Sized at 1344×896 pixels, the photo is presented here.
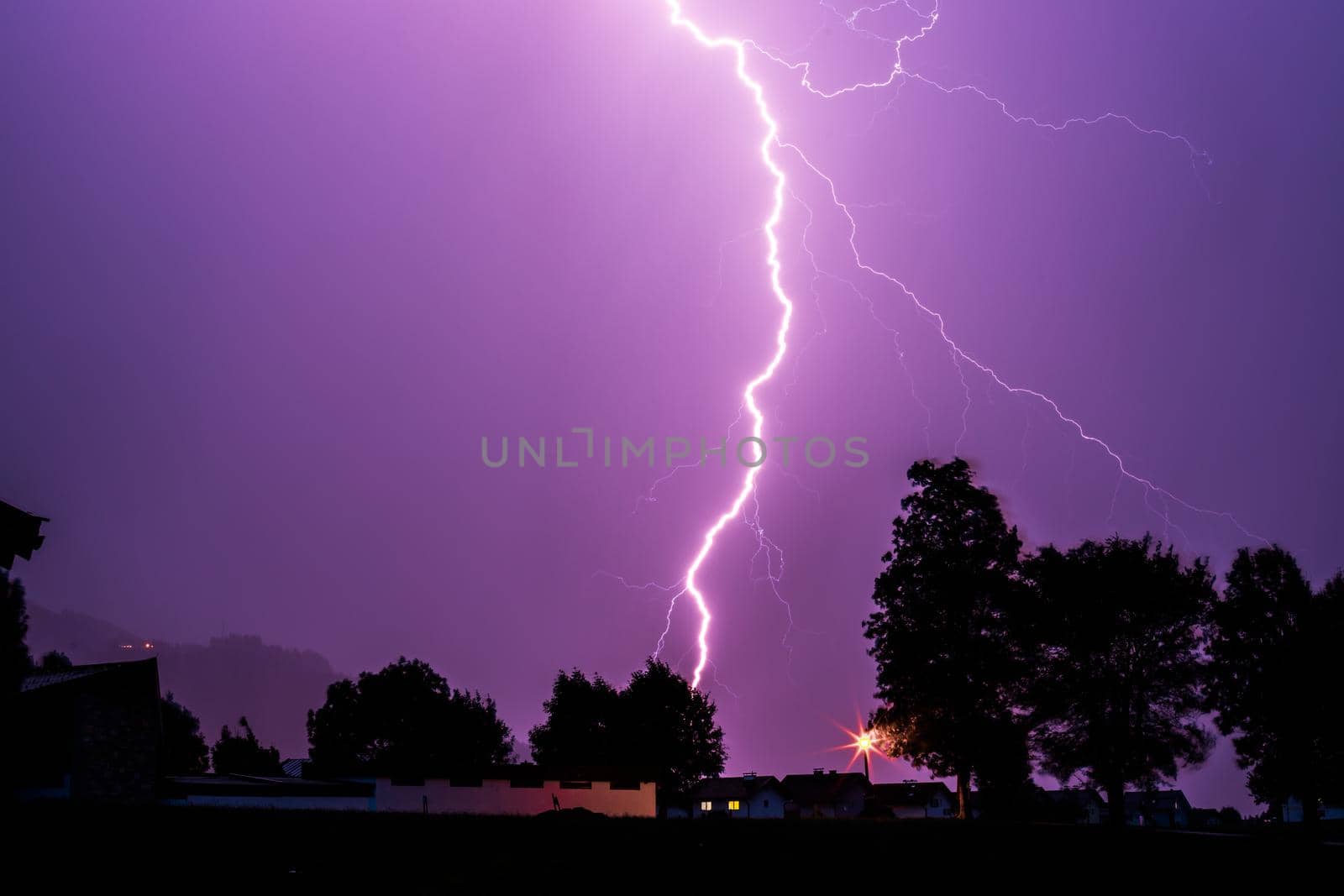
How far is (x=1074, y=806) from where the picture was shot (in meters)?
65.6

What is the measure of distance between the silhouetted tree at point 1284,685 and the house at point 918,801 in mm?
51766

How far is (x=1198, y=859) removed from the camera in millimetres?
20344

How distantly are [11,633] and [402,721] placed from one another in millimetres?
68746

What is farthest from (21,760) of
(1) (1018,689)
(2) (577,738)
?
(2) (577,738)

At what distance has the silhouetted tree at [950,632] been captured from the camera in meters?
35.3

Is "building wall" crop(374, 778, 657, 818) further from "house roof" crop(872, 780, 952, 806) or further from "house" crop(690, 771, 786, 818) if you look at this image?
"house roof" crop(872, 780, 952, 806)

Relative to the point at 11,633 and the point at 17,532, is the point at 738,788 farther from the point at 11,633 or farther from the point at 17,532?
the point at 17,532

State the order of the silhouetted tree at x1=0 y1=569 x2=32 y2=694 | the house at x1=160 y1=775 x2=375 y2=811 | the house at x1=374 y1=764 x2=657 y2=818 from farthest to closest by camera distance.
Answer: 1. the house at x1=374 y1=764 x2=657 y2=818
2. the house at x1=160 y1=775 x2=375 y2=811
3. the silhouetted tree at x1=0 y1=569 x2=32 y2=694

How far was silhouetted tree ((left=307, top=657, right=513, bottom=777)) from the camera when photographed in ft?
270

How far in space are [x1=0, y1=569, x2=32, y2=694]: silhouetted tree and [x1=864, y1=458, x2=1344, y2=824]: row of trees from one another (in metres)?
27.1

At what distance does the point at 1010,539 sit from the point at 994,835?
52.0 ft

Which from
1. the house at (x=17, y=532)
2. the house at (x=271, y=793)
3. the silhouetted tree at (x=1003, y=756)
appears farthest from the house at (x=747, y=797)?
the house at (x=17, y=532)

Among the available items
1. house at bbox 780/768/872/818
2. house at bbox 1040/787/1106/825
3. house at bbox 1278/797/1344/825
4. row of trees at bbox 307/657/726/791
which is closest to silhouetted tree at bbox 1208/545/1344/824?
house at bbox 1040/787/1106/825

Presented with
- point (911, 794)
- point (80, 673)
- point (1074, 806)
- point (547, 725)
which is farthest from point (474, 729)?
point (80, 673)
